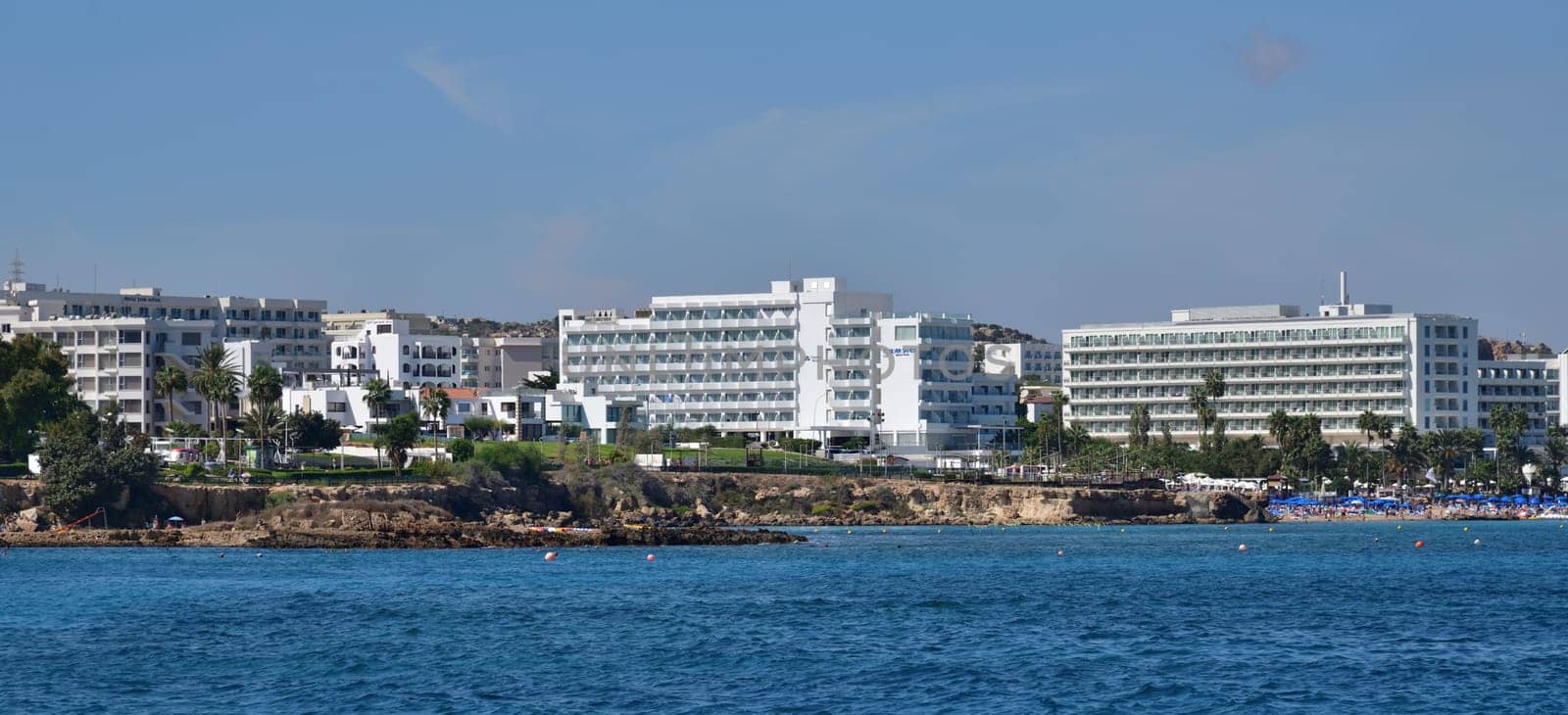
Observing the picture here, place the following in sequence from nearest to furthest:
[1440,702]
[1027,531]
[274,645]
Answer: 1. [1440,702]
2. [274,645]
3. [1027,531]

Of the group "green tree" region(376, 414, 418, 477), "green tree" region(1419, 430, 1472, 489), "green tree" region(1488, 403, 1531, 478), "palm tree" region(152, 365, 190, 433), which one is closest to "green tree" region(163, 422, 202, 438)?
"palm tree" region(152, 365, 190, 433)

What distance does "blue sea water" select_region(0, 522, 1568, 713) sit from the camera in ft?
138

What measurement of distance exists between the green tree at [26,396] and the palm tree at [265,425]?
11.8m

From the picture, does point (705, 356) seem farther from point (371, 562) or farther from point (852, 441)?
point (371, 562)

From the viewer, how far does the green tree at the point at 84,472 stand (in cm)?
10144

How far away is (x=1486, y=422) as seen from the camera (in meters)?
198

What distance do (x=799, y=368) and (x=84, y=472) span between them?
8554 centimetres

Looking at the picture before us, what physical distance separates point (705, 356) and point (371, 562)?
322 ft

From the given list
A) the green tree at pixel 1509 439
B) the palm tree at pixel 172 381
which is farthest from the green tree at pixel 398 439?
the green tree at pixel 1509 439

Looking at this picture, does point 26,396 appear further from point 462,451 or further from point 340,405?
point 340,405

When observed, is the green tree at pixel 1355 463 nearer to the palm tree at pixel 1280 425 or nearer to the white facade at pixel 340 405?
the palm tree at pixel 1280 425

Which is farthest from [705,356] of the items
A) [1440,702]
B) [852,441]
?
[1440,702]

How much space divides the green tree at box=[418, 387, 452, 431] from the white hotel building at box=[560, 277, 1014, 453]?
18925 mm

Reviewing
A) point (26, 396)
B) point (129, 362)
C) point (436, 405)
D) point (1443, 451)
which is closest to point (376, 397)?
point (436, 405)
